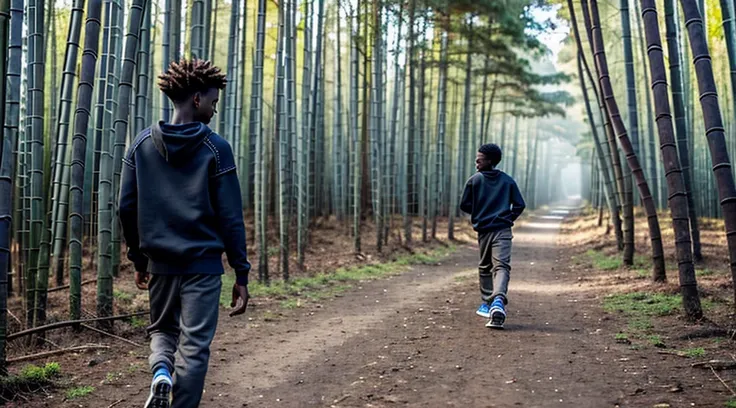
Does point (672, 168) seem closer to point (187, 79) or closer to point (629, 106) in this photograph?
point (629, 106)

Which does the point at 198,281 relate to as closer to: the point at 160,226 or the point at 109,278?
the point at 160,226

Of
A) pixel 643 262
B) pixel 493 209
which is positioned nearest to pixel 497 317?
pixel 493 209

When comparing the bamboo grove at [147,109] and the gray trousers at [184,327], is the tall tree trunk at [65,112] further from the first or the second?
the gray trousers at [184,327]

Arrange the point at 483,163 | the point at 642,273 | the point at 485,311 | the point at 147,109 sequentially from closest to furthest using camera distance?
the point at 483,163
the point at 485,311
the point at 642,273
the point at 147,109

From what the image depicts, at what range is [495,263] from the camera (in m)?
6.00

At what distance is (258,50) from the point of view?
27.1ft

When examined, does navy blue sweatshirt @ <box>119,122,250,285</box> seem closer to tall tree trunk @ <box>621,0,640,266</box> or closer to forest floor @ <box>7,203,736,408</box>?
forest floor @ <box>7,203,736,408</box>

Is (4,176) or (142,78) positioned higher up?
→ (142,78)

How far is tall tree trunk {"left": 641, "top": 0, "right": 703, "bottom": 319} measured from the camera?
5.48 m

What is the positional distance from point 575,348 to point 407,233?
9.43m

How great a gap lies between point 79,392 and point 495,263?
3.36 metres

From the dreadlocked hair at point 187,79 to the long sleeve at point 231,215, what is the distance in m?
0.29

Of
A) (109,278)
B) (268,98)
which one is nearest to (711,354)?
(109,278)

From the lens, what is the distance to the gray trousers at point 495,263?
589 cm
